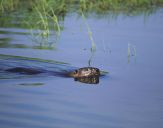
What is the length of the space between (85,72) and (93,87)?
3.04 ft

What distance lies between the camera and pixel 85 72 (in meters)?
9.59

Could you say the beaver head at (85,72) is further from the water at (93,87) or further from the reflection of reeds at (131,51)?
the reflection of reeds at (131,51)

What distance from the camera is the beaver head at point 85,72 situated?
948cm

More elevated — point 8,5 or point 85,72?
point 8,5

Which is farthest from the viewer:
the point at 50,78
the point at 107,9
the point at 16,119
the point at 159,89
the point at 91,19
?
the point at 107,9

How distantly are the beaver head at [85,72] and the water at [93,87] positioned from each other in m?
0.17

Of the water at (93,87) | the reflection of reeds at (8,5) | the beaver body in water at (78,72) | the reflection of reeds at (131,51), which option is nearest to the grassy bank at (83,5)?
the reflection of reeds at (8,5)

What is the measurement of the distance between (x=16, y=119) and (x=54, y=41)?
20.6 feet

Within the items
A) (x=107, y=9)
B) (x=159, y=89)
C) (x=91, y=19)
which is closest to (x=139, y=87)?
(x=159, y=89)

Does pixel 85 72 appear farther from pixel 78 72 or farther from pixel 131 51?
pixel 131 51

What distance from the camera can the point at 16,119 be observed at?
6.57 m

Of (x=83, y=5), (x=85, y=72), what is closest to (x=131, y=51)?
(x=85, y=72)

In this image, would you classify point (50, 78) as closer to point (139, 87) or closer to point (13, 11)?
point (139, 87)

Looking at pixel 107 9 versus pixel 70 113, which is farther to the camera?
pixel 107 9
